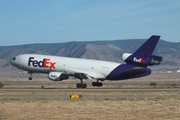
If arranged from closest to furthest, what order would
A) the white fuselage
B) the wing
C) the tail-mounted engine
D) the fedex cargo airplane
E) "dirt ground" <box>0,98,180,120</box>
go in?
1. "dirt ground" <box>0,98,180,120</box>
2. the tail-mounted engine
3. the fedex cargo airplane
4. the wing
5. the white fuselage

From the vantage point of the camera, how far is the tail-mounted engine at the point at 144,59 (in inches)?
2034

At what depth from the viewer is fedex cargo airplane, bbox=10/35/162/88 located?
52781mm

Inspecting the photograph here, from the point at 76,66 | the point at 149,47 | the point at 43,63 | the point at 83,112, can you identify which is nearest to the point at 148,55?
the point at 149,47

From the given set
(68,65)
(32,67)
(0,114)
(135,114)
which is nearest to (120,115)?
(135,114)

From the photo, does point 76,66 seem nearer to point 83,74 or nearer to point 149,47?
point 83,74

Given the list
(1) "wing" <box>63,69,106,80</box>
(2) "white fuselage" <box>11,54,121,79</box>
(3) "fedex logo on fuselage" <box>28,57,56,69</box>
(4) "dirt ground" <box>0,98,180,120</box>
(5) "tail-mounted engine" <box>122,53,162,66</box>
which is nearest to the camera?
(4) "dirt ground" <box>0,98,180,120</box>

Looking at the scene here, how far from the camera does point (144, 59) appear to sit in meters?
52.3

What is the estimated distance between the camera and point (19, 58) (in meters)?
60.5

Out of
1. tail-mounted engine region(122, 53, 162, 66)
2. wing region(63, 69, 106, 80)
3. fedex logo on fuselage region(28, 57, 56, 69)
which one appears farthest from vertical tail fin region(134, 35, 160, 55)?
fedex logo on fuselage region(28, 57, 56, 69)

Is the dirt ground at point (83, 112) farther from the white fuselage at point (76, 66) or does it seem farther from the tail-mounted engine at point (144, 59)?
the white fuselage at point (76, 66)

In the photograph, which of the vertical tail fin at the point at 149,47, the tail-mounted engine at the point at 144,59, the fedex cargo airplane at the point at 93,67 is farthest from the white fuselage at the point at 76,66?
the vertical tail fin at the point at 149,47

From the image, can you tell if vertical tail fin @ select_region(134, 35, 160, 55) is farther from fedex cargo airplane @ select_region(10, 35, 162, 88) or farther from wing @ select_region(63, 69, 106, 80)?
wing @ select_region(63, 69, 106, 80)

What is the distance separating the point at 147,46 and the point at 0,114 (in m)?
34.2

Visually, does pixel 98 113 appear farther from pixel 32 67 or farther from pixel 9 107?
pixel 32 67
